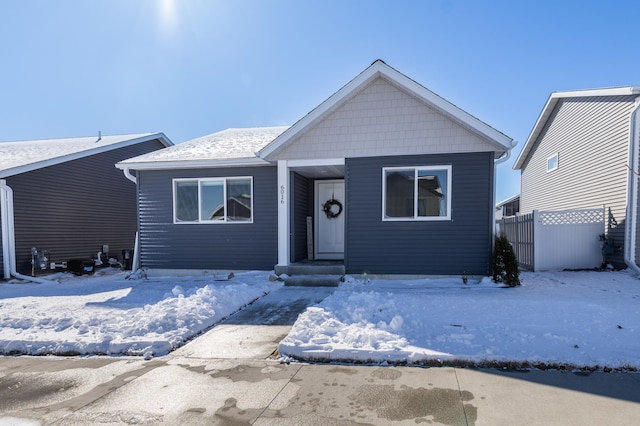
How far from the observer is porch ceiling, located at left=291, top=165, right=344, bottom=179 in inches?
350

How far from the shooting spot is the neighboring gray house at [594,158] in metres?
9.20

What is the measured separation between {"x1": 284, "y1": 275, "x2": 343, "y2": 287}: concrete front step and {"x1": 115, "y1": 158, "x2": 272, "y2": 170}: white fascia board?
2997 millimetres

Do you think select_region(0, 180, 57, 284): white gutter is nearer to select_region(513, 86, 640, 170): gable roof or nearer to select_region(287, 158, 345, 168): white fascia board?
select_region(287, 158, 345, 168): white fascia board

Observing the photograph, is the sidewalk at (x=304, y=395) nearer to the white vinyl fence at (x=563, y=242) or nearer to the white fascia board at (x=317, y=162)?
the white fascia board at (x=317, y=162)

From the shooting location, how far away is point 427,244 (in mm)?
8180

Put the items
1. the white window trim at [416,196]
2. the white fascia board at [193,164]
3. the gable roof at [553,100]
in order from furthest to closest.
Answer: the gable roof at [553,100], the white fascia board at [193,164], the white window trim at [416,196]

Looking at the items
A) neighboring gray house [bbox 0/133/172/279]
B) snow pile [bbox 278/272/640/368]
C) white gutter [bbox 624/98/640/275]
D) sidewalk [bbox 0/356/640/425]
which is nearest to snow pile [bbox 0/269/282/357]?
sidewalk [bbox 0/356/640/425]

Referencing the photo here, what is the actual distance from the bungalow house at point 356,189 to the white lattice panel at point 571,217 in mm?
2997

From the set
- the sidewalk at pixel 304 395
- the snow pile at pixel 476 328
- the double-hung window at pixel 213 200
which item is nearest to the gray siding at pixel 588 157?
the snow pile at pixel 476 328

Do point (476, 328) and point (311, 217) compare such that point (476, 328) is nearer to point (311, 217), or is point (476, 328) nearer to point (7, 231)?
point (311, 217)

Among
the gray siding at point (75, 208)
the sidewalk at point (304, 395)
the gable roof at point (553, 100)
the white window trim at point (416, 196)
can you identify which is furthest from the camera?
the gray siding at point (75, 208)

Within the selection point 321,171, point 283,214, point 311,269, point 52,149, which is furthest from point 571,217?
point 52,149

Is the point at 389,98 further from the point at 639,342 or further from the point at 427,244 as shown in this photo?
the point at 639,342

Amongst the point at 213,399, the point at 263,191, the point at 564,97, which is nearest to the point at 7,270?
the point at 263,191
